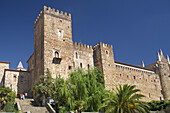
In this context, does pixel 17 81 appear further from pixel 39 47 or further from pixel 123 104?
pixel 123 104

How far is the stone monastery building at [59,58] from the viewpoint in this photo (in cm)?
2758

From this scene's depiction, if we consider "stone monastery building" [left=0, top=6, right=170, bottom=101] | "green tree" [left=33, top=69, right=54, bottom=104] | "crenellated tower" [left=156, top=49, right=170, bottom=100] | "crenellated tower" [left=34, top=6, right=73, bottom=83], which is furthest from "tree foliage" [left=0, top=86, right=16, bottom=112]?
"crenellated tower" [left=156, top=49, right=170, bottom=100]

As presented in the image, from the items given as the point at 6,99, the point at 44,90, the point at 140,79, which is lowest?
the point at 6,99

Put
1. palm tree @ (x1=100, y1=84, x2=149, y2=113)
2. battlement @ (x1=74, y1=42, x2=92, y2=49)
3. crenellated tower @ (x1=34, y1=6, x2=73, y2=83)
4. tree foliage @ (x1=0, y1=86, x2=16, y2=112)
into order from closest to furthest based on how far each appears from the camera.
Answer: palm tree @ (x1=100, y1=84, x2=149, y2=113) < tree foliage @ (x1=0, y1=86, x2=16, y2=112) < crenellated tower @ (x1=34, y1=6, x2=73, y2=83) < battlement @ (x1=74, y1=42, x2=92, y2=49)

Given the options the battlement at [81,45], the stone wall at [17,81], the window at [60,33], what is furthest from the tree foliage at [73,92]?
the battlement at [81,45]

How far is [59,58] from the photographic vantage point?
2752cm

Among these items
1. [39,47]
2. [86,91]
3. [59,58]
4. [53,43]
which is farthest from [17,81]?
[86,91]

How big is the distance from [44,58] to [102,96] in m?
9.49

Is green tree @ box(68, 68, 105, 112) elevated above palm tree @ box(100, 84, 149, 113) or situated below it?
above

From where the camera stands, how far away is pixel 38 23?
31516 millimetres

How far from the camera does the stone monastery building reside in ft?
90.5

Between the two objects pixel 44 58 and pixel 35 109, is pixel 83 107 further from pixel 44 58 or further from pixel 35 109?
pixel 44 58

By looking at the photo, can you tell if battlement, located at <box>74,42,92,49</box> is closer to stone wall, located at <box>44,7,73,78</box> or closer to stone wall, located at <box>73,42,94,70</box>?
stone wall, located at <box>73,42,94,70</box>

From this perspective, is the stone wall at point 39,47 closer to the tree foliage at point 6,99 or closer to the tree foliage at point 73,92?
the tree foliage at point 73,92
